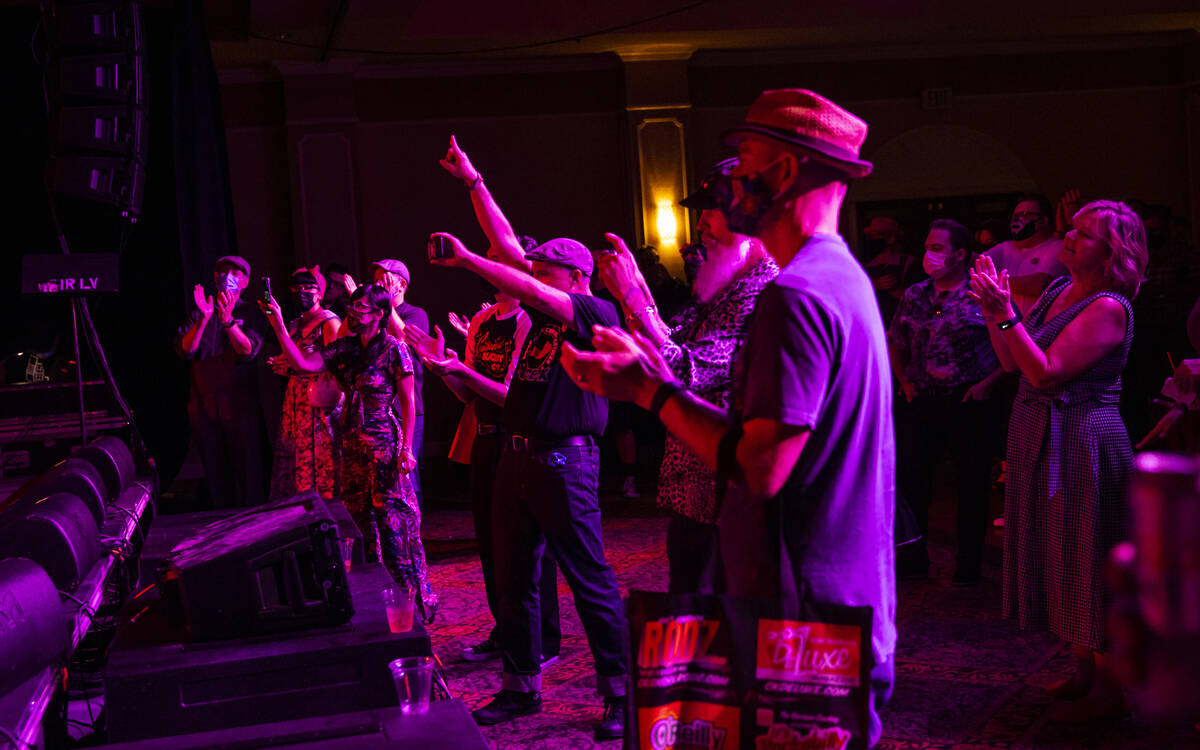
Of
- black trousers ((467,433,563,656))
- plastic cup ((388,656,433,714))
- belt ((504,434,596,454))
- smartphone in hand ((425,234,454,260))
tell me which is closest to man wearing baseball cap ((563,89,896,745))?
plastic cup ((388,656,433,714))

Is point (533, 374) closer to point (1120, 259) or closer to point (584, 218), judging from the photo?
point (1120, 259)

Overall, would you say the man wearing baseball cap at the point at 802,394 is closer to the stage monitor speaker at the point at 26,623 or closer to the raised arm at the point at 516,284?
the stage monitor speaker at the point at 26,623

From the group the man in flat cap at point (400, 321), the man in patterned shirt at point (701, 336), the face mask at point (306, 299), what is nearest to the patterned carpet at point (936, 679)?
the man in flat cap at point (400, 321)

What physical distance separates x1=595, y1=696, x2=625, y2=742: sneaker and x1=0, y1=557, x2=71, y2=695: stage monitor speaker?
1443mm

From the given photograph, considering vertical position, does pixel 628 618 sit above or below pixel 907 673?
above

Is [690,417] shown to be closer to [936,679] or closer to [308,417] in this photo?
[936,679]

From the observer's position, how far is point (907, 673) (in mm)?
3410

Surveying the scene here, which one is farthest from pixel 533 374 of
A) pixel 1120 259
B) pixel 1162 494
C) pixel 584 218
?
pixel 584 218

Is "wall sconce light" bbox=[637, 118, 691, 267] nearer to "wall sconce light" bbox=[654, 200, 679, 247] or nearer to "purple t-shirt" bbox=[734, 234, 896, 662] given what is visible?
"wall sconce light" bbox=[654, 200, 679, 247]

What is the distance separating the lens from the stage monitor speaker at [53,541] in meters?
2.45

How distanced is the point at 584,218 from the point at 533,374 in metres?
7.07

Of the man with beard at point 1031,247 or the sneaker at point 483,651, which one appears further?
the man with beard at point 1031,247

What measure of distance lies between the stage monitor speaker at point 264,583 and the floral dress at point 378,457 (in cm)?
190

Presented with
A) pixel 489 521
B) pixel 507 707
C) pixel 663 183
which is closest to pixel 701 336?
pixel 507 707
